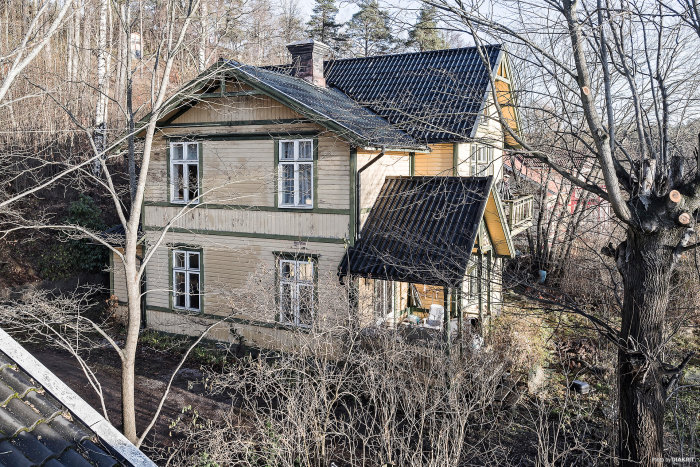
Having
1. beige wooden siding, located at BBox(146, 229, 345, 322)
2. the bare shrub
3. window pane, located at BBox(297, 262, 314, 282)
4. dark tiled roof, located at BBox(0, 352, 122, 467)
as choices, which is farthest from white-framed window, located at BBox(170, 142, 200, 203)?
dark tiled roof, located at BBox(0, 352, 122, 467)

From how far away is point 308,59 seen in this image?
16.3 meters

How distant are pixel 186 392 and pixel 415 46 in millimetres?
26535

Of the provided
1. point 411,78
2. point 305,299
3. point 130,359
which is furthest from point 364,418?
point 411,78

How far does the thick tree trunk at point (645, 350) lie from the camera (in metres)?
6.61

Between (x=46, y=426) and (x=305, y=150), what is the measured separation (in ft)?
34.3

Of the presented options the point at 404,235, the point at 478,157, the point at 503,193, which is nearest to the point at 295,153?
the point at 404,235

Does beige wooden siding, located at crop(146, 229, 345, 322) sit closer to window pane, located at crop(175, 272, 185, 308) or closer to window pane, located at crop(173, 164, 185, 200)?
window pane, located at crop(175, 272, 185, 308)

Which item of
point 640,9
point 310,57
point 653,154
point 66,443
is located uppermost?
point 310,57

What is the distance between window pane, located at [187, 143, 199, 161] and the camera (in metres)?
14.7

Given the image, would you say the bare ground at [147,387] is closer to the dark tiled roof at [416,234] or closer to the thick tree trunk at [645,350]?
the dark tiled roof at [416,234]

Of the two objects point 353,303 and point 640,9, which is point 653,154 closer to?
point 640,9

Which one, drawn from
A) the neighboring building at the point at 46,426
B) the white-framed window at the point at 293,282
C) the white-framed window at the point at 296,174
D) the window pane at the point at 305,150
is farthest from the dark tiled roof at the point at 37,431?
the window pane at the point at 305,150

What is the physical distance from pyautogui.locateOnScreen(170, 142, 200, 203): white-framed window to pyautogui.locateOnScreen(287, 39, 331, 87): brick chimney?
3.95 m

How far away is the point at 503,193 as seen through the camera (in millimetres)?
19469
